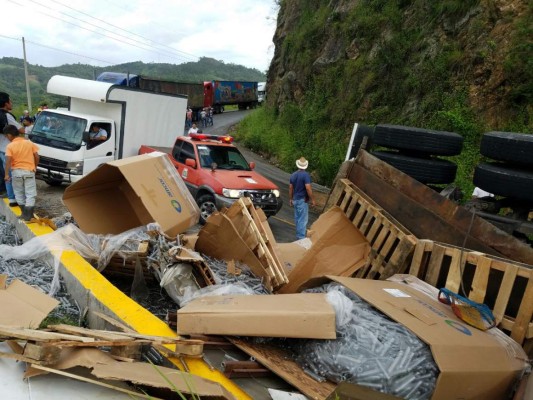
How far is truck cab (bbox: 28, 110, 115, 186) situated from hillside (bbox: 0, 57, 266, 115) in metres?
79.4

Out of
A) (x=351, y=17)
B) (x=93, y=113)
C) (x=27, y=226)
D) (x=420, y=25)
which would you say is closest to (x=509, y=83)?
(x=420, y=25)

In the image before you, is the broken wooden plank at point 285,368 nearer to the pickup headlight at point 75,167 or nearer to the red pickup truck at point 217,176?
the red pickup truck at point 217,176

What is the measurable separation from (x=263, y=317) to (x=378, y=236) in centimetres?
220

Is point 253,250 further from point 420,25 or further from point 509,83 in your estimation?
point 420,25

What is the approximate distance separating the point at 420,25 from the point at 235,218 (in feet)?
49.7

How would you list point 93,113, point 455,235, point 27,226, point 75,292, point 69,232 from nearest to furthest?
point 455,235, point 75,292, point 69,232, point 27,226, point 93,113

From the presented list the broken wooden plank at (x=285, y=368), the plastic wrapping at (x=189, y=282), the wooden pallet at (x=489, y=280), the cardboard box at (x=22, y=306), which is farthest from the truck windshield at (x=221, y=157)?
the broken wooden plank at (x=285, y=368)

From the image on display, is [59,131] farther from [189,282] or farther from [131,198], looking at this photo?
[189,282]

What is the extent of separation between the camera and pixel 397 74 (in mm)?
17266

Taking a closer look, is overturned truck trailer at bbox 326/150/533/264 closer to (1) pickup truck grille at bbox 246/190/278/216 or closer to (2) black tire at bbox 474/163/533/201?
(2) black tire at bbox 474/163/533/201

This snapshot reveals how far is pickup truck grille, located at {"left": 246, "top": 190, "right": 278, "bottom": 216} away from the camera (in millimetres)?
10266

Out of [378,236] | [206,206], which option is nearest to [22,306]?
[378,236]

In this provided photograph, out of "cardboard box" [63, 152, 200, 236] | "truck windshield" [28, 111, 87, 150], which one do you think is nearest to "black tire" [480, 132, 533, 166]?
"cardboard box" [63, 152, 200, 236]

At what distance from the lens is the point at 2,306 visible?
3516mm
